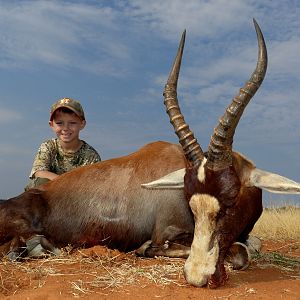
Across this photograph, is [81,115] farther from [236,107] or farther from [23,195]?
[236,107]

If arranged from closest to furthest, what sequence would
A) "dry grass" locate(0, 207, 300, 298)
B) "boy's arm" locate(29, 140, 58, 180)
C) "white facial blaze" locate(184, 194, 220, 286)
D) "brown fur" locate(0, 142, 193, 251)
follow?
1. "white facial blaze" locate(184, 194, 220, 286)
2. "dry grass" locate(0, 207, 300, 298)
3. "brown fur" locate(0, 142, 193, 251)
4. "boy's arm" locate(29, 140, 58, 180)

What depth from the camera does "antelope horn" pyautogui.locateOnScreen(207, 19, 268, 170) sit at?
4969 millimetres

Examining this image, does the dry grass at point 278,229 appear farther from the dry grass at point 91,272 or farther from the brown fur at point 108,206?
the dry grass at point 91,272

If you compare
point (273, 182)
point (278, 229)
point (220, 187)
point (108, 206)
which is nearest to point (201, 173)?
point (220, 187)

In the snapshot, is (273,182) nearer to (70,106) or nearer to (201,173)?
(201,173)

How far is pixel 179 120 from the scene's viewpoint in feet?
18.4

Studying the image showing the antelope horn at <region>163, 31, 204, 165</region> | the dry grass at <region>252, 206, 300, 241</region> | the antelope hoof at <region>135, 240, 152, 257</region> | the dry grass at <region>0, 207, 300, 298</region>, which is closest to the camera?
the dry grass at <region>0, 207, 300, 298</region>

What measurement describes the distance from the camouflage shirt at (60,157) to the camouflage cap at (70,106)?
541 mm

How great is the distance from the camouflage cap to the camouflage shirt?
0.54m

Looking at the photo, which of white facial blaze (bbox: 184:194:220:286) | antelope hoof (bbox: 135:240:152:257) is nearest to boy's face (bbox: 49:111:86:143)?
antelope hoof (bbox: 135:240:152:257)

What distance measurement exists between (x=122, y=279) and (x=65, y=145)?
14.1ft

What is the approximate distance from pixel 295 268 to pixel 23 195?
345 cm

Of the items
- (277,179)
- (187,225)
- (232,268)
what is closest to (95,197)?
(187,225)

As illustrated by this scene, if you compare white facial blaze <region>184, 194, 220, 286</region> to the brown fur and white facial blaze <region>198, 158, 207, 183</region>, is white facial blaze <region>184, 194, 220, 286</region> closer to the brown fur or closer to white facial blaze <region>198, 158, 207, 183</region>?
white facial blaze <region>198, 158, 207, 183</region>
